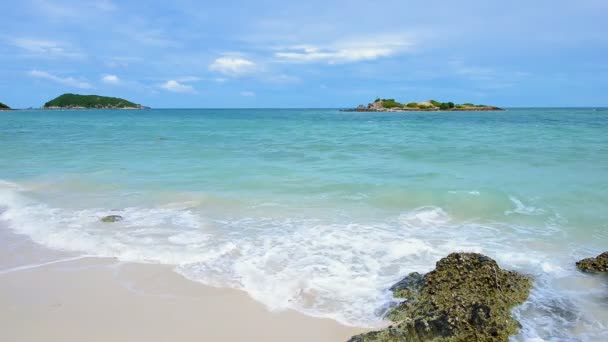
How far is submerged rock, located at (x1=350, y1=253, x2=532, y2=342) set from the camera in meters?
4.08

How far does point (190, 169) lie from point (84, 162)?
17.1 ft

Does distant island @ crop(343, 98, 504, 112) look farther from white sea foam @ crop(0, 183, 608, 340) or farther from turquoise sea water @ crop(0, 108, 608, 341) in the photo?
white sea foam @ crop(0, 183, 608, 340)

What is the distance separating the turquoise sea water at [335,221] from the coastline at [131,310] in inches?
11.6

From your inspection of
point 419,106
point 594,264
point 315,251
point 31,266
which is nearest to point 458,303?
point 315,251

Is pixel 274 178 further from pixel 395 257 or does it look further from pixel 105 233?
pixel 395 257

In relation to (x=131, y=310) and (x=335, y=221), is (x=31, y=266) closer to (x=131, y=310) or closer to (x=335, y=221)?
(x=131, y=310)

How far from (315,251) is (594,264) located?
4031 millimetres

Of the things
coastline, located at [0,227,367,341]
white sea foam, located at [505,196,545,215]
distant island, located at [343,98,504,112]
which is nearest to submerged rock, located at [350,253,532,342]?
coastline, located at [0,227,367,341]

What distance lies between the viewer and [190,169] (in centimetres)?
1522

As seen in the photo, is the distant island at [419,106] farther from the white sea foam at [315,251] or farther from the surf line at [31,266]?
the surf line at [31,266]

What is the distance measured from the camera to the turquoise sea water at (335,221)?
5453mm

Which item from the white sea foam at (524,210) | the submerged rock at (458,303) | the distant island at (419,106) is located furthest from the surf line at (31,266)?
the distant island at (419,106)

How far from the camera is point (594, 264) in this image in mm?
5969

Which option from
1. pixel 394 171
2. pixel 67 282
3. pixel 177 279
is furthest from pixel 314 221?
pixel 394 171
